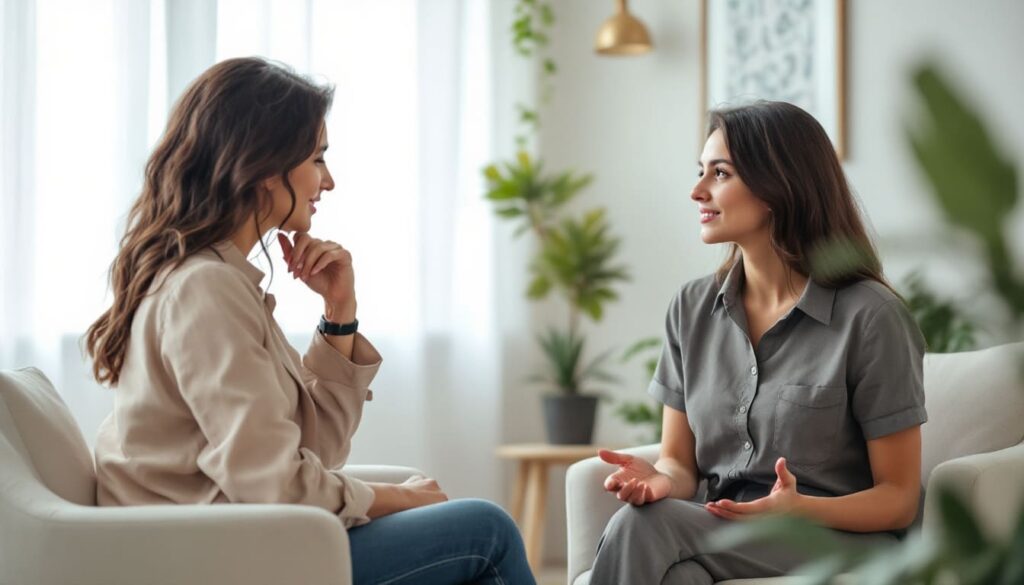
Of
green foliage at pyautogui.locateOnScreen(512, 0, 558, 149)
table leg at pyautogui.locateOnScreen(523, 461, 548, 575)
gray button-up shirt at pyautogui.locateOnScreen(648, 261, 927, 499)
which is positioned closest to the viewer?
gray button-up shirt at pyautogui.locateOnScreen(648, 261, 927, 499)

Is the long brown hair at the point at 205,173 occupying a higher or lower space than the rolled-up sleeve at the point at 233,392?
higher

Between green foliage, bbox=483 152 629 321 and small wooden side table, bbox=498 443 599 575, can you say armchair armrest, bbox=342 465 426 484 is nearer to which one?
small wooden side table, bbox=498 443 599 575

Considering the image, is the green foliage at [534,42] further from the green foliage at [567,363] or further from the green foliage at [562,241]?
the green foliage at [567,363]

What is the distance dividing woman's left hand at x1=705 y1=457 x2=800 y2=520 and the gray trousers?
0.06 feet

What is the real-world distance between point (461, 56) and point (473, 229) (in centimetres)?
62

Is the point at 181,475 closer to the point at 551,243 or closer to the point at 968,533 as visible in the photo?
the point at 968,533

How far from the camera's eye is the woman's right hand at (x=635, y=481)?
67.8 inches

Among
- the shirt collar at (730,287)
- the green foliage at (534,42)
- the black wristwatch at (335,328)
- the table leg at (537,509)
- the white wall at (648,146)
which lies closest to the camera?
the black wristwatch at (335,328)

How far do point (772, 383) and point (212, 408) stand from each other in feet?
3.13

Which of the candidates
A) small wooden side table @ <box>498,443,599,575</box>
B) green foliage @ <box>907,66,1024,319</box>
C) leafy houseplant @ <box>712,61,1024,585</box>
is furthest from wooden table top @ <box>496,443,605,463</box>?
green foliage @ <box>907,66,1024,319</box>

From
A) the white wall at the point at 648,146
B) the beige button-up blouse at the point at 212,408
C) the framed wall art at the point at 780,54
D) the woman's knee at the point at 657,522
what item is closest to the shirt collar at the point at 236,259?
the beige button-up blouse at the point at 212,408

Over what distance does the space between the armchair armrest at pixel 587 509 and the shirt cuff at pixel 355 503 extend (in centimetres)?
51

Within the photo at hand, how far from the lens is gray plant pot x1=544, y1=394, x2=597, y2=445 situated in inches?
139

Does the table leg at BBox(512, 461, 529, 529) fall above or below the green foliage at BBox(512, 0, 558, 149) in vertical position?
below
